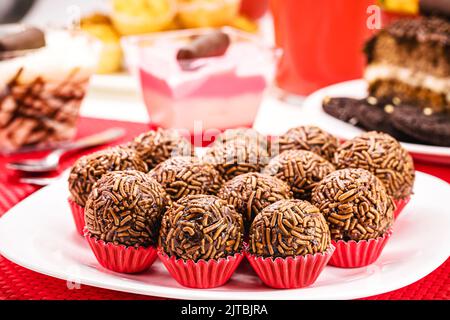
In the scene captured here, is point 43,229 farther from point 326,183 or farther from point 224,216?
point 326,183

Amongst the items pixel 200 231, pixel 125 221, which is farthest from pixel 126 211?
pixel 200 231

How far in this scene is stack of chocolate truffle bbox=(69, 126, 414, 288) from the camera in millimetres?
1042

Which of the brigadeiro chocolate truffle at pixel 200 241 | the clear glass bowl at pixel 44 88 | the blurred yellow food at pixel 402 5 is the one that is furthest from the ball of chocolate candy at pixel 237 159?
the blurred yellow food at pixel 402 5

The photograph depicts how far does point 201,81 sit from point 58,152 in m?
0.43

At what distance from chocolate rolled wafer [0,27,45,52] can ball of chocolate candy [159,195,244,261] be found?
90 centimetres

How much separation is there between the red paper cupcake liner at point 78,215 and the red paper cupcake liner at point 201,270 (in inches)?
9.6

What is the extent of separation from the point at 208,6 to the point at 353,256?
5.49 feet

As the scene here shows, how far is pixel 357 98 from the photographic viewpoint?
7.10 ft

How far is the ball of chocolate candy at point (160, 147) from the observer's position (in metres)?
1.37

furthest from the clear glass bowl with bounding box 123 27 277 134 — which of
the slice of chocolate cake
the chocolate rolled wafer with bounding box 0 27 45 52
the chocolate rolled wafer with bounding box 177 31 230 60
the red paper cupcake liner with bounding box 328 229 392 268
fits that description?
the red paper cupcake liner with bounding box 328 229 392 268

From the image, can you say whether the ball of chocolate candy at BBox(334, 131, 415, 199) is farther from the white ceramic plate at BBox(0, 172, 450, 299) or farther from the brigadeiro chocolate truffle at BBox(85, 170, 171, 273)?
the brigadeiro chocolate truffle at BBox(85, 170, 171, 273)

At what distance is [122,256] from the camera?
110 centimetres

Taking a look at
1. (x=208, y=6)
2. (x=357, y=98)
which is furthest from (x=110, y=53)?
(x=357, y=98)

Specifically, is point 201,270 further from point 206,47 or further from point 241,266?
point 206,47
